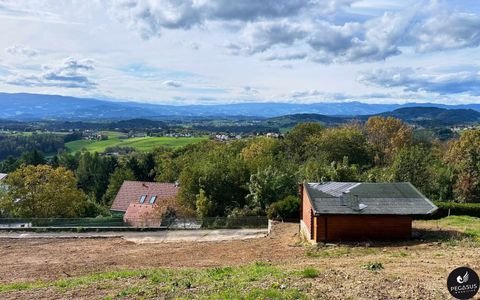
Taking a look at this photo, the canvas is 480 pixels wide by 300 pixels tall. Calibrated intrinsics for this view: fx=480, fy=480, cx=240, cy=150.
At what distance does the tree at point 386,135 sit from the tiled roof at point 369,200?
4035 centimetres

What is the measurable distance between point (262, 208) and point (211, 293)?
25.5 meters

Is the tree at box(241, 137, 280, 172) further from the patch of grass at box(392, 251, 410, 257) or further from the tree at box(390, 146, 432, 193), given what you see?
the patch of grass at box(392, 251, 410, 257)

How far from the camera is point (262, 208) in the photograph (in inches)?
1471

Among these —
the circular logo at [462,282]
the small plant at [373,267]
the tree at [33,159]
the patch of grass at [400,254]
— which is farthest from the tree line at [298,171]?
the tree at [33,159]

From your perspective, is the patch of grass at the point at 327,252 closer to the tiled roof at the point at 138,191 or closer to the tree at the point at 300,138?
the tiled roof at the point at 138,191

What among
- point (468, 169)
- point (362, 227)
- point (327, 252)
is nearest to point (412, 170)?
point (468, 169)

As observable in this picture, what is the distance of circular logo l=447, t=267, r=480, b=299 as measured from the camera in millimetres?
6719

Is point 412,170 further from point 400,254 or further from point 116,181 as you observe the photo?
point 116,181

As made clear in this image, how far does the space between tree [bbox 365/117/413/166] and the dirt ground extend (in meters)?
38.6

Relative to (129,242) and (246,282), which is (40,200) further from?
(246,282)

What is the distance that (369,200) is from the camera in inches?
966

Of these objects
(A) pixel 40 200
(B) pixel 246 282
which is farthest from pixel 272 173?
(B) pixel 246 282

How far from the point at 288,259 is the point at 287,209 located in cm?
1258

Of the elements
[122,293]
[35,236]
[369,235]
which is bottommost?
[35,236]
